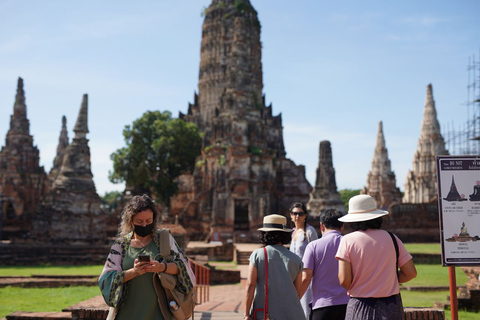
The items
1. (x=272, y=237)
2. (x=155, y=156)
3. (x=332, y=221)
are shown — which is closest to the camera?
(x=272, y=237)

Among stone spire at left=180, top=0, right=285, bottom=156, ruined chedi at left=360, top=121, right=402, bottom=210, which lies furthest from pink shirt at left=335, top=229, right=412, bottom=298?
ruined chedi at left=360, top=121, right=402, bottom=210

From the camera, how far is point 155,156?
42000 millimetres

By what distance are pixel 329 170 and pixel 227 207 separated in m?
6.76

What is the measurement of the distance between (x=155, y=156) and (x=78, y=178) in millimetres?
15505

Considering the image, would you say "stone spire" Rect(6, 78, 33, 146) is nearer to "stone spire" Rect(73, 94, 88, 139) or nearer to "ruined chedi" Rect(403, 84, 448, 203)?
"stone spire" Rect(73, 94, 88, 139)

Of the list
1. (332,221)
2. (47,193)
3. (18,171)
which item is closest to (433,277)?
(332,221)

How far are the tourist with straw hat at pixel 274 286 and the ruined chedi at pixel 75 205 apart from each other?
22875mm

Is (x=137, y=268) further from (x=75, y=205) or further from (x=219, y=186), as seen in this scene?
(x=219, y=186)

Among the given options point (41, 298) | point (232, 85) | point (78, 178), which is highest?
point (232, 85)

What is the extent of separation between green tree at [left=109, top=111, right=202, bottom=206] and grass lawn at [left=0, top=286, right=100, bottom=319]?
2804 centimetres

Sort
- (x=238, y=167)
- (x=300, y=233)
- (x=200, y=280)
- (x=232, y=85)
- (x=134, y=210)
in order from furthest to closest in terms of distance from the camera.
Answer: (x=232, y=85) → (x=238, y=167) → (x=200, y=280) → (x=300, y=233) → (x=134, y=210)

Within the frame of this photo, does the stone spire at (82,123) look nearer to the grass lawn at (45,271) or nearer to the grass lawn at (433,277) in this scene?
the grass lawn at (45,271)

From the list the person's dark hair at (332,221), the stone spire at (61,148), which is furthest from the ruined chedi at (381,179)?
the person's dark hair at (332,221)

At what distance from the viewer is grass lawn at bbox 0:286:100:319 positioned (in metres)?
9.56
